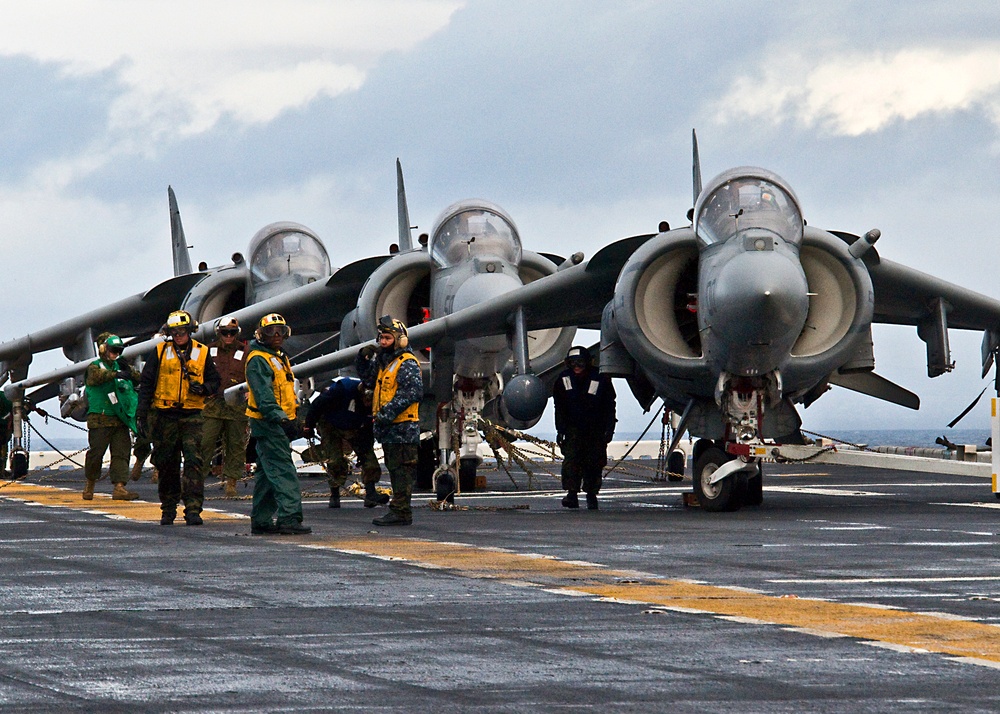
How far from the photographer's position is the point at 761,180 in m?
14.5

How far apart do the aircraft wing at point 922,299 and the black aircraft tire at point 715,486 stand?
115 inches

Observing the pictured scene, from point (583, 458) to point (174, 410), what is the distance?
4.50 m

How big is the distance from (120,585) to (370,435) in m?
7.31

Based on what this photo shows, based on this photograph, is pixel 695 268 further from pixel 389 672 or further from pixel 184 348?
pixel 389 672

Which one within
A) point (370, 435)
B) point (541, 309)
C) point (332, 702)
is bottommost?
point (332, 702)

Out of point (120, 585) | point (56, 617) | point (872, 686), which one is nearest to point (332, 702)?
point (872, 686)

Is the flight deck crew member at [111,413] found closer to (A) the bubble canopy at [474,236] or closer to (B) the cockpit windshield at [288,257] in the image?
(A) the bubble canopy at [474,236]

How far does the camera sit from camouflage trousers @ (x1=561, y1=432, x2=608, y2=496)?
50.6 feet

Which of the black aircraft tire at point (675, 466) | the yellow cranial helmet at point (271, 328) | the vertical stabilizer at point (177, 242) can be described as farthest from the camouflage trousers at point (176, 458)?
the vertical stabilizer at point (177, 242)

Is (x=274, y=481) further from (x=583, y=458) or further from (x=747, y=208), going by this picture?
(x=747, y=208)

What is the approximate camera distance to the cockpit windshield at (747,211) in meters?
14.1

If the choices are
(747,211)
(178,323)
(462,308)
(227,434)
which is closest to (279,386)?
(178,323)

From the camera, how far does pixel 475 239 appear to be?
18.8 m

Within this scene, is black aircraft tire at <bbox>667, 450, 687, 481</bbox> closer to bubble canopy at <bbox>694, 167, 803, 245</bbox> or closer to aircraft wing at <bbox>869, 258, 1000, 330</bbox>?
aircraft wing at <bbox>869, 258, 1000, 330</bbox>
